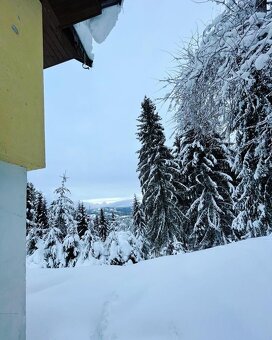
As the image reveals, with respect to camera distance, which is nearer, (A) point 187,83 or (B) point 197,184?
(A) point 187,83

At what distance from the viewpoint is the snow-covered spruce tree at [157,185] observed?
57.6ft

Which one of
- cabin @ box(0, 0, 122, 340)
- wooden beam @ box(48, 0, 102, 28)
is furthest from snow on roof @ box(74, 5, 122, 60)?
cabin @ box(0, 0, 122, 340)

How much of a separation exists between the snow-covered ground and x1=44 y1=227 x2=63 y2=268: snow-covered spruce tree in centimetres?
1385

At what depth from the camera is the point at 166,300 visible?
253 cm

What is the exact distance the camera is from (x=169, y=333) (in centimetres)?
211

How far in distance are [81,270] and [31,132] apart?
7.59 ft

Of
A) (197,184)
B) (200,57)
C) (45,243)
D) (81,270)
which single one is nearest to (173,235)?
(197,184)

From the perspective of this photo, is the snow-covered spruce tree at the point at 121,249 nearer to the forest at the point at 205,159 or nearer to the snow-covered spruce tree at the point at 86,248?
the forest at the point at 205,159

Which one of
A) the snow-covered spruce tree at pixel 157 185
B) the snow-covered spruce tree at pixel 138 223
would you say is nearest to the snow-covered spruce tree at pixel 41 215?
the snow-covered spruce tree at pixel 138 223

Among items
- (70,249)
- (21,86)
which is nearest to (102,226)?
(70,249)

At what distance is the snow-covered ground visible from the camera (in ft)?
7.07

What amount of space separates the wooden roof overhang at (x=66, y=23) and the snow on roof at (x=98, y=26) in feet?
0.23

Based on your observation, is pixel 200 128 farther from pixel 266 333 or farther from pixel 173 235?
pixel 173 235

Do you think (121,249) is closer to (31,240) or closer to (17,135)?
(17,135)
